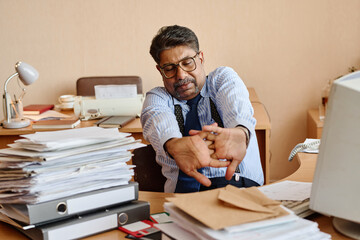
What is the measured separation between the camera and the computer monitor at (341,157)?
99cm

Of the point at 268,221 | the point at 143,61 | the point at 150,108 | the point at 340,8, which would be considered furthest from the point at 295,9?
the point at 268,221

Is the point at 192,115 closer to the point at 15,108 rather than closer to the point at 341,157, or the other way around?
the point at 341,157

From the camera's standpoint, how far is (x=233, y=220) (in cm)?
91

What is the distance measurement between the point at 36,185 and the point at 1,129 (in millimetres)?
2054

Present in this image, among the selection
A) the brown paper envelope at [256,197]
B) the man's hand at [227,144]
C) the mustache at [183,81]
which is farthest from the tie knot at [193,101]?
the brown paper envelope at [256,197]

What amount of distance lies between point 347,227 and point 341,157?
0.74 ft

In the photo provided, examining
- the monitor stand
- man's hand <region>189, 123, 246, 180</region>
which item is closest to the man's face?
man's hand <region>189, 123, 246, 180</region>

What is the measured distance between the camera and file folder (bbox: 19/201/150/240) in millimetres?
1140

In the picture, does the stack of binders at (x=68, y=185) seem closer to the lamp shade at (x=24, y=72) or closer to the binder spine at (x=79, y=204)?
the binder spine at (x=79, y=204)

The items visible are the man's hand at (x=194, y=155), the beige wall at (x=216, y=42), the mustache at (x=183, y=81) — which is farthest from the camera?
the beige wall at (x=216, y=42)

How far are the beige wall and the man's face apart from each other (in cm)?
184

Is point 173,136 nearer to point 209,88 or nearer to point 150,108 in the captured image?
point 150,108

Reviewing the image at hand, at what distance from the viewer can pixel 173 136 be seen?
1.70 metres

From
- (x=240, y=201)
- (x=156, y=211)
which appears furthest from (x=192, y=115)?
(x=240, y=201)
